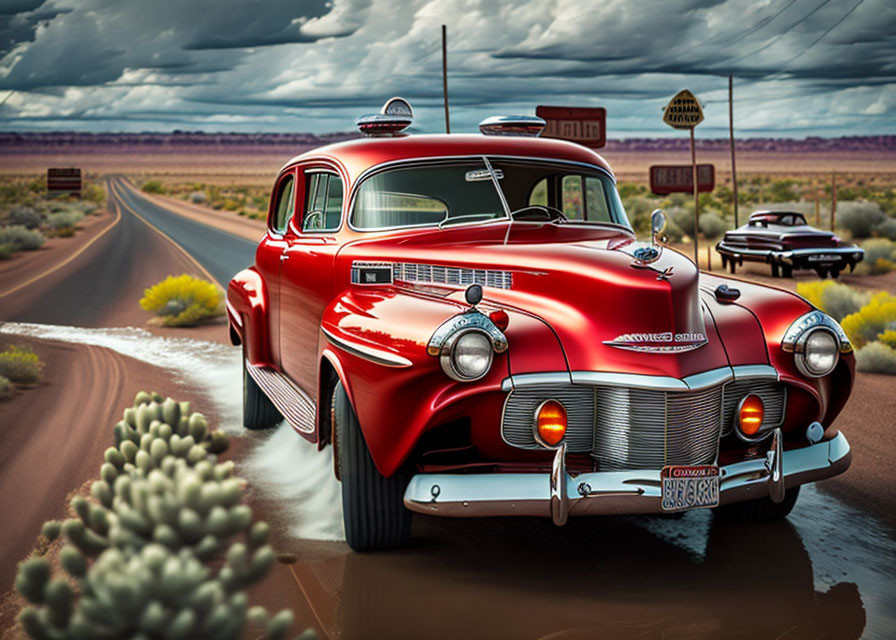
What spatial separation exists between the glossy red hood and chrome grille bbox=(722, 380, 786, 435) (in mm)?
199

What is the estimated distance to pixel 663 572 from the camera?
471 centimetres

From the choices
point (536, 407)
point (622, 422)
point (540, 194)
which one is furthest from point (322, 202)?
point (622, 422)

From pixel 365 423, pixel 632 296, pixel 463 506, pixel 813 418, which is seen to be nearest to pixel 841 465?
pixel 813 418

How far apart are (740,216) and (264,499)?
36.9 meters

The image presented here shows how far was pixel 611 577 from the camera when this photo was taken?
15.3ft

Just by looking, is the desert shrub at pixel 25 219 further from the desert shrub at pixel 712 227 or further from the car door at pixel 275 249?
the car door at pixel 275 249

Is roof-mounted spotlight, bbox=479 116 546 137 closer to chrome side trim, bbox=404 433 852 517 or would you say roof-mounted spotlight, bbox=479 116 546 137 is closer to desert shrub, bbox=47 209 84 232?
chrome side trim, bbox=404 433 852 517

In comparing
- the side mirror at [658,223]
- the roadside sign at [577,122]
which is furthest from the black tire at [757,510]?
the roadside sign at [577,122]

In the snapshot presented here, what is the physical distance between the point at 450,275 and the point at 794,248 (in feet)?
58.7

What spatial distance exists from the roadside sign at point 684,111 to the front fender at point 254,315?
18.3 meters

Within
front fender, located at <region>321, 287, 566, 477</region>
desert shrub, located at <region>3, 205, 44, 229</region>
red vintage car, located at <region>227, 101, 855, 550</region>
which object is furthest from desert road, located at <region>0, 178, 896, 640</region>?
desert shrub, located at <region>3, 205, 44, 229</region>

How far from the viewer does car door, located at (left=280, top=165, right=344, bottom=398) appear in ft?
19.3

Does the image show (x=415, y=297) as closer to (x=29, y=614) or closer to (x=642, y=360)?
(x=642, y=360)

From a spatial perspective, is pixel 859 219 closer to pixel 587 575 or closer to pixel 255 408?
pixel 255 408
